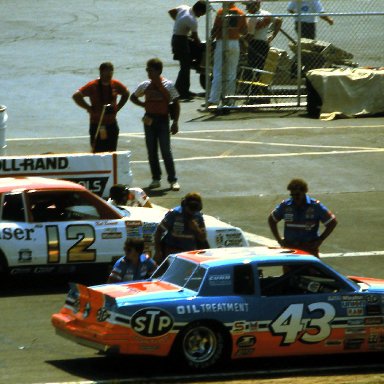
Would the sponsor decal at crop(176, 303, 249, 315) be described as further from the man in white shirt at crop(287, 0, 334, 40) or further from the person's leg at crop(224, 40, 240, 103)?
the man in white shirt at crop(287, 0, 334, 40)

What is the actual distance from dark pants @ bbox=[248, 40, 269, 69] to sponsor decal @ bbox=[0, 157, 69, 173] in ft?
31.1

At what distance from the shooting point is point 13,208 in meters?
14.8

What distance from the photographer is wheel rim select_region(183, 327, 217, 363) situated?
1145cm

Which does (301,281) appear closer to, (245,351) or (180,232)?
(245,351)

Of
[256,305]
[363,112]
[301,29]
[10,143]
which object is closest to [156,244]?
[256,305]

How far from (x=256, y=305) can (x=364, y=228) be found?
6807 millimetres

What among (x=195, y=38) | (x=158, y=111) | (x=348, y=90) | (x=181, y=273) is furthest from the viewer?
(x=195, y=38)

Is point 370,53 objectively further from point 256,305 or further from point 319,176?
point 256,305

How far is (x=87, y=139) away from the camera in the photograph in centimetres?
2359

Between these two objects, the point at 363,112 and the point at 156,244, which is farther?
the point at 363,112

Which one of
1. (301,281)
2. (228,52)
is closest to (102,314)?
(301,281)

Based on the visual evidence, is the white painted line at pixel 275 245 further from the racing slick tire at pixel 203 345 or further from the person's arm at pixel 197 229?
the racing slick tire at pixel 203 345

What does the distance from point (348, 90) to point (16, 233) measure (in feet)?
38.8

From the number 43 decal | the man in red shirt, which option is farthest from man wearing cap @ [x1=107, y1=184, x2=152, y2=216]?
the number 43 decal
